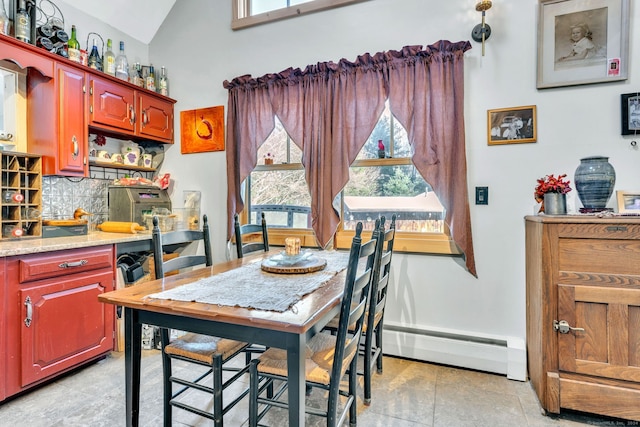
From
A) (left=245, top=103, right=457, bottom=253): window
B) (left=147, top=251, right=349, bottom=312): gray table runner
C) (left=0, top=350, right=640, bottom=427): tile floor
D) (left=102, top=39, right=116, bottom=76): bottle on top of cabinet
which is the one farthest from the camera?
(left=102, top=39, right=116, bottom=76): bottle on top of cabinet

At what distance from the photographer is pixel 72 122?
245cm

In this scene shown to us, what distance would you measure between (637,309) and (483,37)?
5.85 feet

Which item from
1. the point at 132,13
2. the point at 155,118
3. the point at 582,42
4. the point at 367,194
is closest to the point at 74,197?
the point at 155,118

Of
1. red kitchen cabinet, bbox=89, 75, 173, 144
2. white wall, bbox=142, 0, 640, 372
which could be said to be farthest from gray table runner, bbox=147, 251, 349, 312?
red kitchen cabinet, bbox=89, 75, 173, 144

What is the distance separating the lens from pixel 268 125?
2746 millimetres

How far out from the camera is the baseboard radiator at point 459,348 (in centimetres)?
212

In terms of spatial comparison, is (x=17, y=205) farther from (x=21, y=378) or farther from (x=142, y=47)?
(x=142, y=47)

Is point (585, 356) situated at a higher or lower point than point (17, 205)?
lower

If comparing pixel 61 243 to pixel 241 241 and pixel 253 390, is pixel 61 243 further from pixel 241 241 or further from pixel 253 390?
pixel 253 390

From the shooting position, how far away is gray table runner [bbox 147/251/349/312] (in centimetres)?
123

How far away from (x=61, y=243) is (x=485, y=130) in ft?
9.38

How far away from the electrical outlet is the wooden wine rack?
3.04 meters

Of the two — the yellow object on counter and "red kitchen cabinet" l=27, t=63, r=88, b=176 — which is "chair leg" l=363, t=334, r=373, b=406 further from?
"red kitchen cabinet" l=27, t=63, r=88, b=176

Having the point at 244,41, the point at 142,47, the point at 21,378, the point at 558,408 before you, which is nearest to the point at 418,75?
the point at 244,41
